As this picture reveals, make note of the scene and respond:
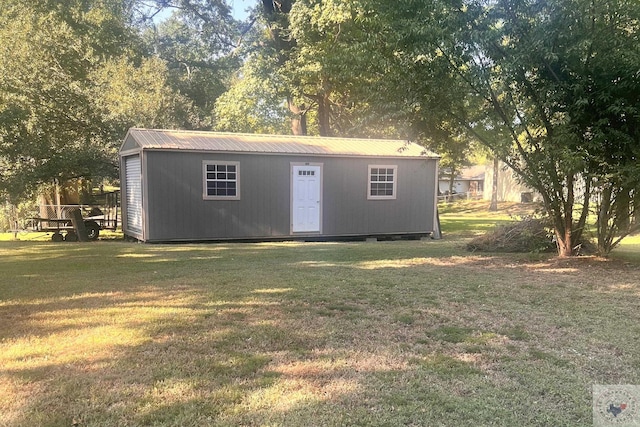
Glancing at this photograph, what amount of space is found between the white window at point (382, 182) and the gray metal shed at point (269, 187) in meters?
0.03

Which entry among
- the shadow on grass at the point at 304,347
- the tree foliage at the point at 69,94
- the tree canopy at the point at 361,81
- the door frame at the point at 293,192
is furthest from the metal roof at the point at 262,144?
the shadow on grass at the point at 304,347

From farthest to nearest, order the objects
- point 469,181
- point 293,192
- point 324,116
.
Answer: point 469,181, point 324,116, point 293,192

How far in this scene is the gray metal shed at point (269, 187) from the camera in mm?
10938

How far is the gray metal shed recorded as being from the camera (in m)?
10.9

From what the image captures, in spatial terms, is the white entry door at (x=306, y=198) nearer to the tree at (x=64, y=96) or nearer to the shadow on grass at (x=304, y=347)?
the shadow on grass at (x=304, y=347)

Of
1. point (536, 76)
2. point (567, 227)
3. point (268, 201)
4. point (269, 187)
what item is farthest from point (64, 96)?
point (567, 227)

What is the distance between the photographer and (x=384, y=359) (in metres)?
3.28

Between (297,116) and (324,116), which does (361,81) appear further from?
(297,116)

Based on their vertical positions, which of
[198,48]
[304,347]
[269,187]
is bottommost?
[304,347]

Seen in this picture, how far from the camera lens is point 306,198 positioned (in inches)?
483

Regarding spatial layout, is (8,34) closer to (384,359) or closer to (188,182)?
(188,182)

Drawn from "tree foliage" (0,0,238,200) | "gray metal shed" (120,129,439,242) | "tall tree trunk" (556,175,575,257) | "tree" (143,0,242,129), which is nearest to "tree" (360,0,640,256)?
"tall tree trunk" (556,175,575,257)

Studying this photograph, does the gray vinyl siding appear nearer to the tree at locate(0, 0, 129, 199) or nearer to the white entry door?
the white entry door

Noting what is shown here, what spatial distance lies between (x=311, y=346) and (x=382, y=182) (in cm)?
980
